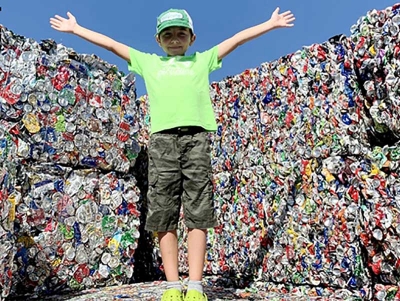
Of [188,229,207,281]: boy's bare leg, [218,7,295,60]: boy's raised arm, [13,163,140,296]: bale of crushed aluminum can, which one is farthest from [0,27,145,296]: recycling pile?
[218,7,295,60]: boy's raised arm

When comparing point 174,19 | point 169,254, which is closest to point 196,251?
point 169,254

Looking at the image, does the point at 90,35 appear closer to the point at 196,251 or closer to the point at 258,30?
the point at 258,30

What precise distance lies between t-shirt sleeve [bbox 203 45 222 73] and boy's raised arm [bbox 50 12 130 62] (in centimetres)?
35

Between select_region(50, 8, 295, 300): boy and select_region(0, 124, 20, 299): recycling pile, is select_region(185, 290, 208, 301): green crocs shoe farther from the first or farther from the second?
select_region(0, 124, 20, 299): recycling pile

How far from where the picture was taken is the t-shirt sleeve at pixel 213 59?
2227 millimetres

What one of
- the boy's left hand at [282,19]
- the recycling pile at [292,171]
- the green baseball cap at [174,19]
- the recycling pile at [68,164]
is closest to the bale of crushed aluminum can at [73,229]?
the recycling pile at [68,164]

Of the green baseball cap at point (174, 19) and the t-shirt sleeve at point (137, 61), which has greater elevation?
the green baseball cap at point (174, 19)

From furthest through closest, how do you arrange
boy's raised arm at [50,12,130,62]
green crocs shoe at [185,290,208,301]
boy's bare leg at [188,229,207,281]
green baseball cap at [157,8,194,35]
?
A: boy's raised arm at [50,12,130,62] → green baseball cap at [157,8,194,35] → boy's bare leg at [188,229,207,281] → green crocs shoe at [185,290,208,301]

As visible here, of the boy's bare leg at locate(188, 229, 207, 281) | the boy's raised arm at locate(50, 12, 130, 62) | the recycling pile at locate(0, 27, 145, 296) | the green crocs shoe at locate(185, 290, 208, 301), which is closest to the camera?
the green crocs shoe at locate(185, 290, 208, 301)

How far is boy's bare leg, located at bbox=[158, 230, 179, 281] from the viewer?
2072 mm

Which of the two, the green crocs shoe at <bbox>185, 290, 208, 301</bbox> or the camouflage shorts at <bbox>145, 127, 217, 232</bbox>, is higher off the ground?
the camouflage shorts at <bbox>145, 127, 217, 232</bbox>

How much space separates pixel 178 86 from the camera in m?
2.14

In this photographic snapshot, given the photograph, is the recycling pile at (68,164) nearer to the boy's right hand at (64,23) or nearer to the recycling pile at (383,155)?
the boy's right hand at (64,23)

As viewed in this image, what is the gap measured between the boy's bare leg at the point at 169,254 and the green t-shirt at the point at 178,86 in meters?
0.43
